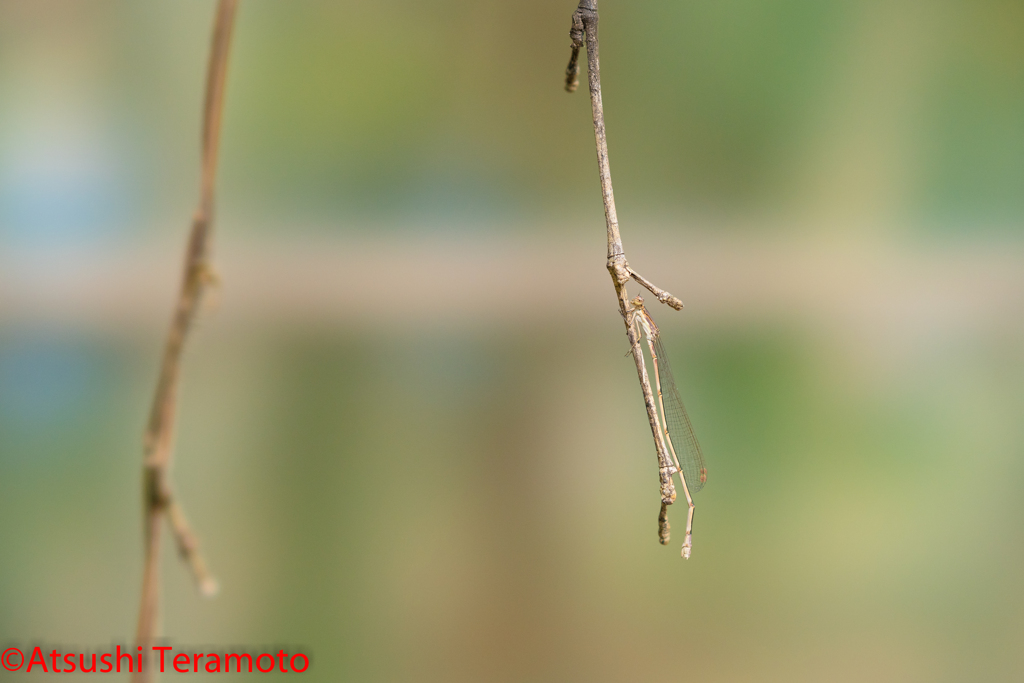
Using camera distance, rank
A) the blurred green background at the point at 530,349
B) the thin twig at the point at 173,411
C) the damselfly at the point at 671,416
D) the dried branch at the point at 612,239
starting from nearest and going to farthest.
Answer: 1. the thin twig at the point at 173,411
2. the dried branch at the point at 612,239
3. the damselfly at the point at 671,416
4. the blurred green background at the point at 530,349

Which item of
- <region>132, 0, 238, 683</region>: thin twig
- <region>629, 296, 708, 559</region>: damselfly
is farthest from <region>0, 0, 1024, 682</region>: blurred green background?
<region>132, 0, 238, 683</region>: thin twig

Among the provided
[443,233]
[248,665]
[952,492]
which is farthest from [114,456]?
[952,492]

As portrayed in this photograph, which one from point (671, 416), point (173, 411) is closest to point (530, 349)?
point (671, 416)

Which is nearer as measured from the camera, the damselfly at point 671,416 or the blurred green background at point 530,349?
the damselfly at point 671,416

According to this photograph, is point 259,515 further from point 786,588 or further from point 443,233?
point 786,588

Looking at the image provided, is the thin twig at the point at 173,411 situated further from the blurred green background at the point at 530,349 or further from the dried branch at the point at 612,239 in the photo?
the blurred green background at the point at 530,349

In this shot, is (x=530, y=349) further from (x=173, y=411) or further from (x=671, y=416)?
(x=173, y=411)

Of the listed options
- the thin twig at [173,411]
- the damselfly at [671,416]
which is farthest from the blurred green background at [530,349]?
the thin twig at [173,411]
